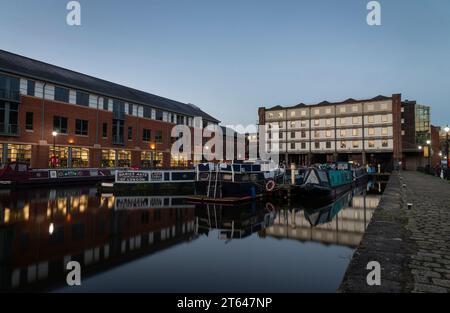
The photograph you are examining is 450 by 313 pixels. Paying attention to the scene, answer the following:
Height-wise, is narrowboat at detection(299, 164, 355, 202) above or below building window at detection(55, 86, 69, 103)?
below

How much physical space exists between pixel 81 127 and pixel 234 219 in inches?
1276

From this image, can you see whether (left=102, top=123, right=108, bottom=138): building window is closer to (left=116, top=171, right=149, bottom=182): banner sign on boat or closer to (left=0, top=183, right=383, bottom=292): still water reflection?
(left=116, top=171, right=149, bottom=182): banner sign on boat

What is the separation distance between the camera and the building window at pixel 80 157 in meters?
39.2

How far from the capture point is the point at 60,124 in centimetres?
3762

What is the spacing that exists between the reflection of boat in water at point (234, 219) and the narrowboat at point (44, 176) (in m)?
19.1

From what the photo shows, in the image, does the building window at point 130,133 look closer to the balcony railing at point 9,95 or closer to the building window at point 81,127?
the building window at point 81,127

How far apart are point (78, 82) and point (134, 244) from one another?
121 ft

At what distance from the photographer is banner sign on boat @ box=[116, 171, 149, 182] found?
87.9 feet

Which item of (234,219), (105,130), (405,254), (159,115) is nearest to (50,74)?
(105,130)

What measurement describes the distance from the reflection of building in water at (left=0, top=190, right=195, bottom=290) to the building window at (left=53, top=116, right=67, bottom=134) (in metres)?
20.7

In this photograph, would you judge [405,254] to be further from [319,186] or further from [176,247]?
[319,186]

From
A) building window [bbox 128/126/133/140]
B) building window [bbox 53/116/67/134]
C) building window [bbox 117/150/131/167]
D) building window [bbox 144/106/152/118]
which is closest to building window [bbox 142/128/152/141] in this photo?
building window [bbox 144/106/152/118]
